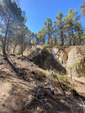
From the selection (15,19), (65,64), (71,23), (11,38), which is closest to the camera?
(15,19)

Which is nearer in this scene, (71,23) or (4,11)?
(4,11)

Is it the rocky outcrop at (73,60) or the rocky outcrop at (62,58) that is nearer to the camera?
the rocky outcrop at (73,60)

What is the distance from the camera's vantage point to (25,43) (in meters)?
12.0

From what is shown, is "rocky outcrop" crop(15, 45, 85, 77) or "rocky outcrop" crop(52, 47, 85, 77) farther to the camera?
"rocky outcrop" crop(15, 45, 85, 77)

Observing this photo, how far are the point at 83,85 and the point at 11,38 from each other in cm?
1143

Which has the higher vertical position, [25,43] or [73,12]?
[73,12]

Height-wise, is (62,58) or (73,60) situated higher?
(62,58)

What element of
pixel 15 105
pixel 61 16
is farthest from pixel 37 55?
pixel 61 16

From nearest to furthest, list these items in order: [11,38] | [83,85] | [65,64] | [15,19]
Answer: [83,85] → [15,19] → [11,38] → [65,64]

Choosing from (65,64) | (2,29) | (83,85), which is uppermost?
(2,29)

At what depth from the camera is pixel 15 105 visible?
2342 mm

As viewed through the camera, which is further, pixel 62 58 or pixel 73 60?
pixel 62 58

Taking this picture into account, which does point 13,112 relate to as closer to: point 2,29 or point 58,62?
point 2,29

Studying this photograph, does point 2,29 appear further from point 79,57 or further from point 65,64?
point 79,57
